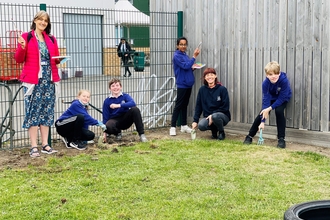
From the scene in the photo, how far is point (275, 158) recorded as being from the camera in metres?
5.56

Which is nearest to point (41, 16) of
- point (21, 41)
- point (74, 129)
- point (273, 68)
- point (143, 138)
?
point (21, 41)

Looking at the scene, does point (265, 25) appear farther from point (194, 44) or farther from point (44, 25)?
point (44, 25)

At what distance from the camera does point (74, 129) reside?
20.6ft

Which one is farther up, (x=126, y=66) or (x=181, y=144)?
(x=126, y=66)

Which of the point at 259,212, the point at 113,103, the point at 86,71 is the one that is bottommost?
the point at 259,212

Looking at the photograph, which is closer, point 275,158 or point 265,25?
point 275,158

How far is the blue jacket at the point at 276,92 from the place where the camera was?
6.27m

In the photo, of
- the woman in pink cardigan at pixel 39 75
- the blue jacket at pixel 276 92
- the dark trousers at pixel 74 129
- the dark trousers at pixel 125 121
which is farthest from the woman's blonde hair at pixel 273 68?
the woman in pink cardigan at pixel 39 75

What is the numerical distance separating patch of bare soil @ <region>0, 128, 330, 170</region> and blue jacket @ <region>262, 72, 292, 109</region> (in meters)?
0.63

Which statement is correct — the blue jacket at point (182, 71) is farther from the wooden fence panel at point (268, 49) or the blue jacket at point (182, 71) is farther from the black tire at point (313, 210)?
the black tire at point (313, 210)

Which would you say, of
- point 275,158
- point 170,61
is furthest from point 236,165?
point 170,61

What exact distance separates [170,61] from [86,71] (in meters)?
1.94

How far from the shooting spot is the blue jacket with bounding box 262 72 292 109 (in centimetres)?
627

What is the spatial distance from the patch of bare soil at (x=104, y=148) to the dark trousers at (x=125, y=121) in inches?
8.1
